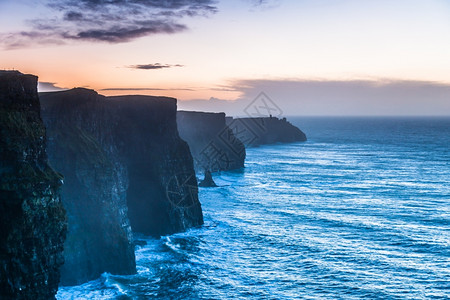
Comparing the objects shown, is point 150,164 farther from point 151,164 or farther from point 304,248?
point 304,248

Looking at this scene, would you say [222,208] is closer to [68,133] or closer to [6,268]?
[68,133]

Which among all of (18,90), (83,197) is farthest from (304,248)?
(18,90)

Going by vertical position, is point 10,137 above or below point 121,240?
above

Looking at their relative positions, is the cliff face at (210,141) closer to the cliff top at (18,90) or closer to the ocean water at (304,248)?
the ocean water at (304,248)

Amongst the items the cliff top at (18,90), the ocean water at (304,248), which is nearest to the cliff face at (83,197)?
the ocean water at (304,248)

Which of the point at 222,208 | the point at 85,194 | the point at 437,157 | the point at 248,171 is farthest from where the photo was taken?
the point at 437,157

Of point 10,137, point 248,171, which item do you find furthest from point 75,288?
point 248,171

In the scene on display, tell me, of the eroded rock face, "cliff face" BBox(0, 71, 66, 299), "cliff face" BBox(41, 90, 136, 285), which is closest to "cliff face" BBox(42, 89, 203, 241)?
the eroded rock face
